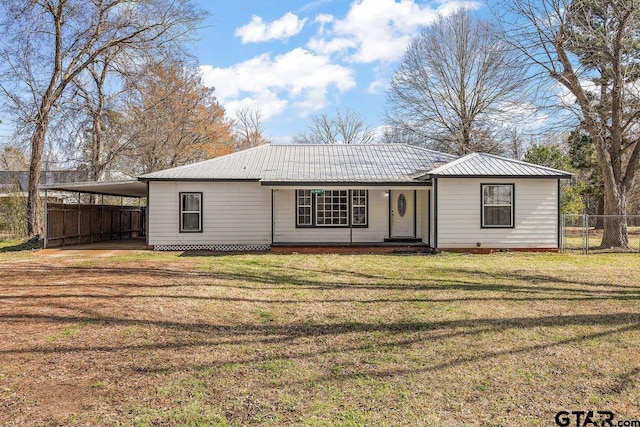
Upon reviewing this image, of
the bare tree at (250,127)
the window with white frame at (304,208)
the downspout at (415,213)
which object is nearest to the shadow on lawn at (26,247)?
the window with white frame at (304,208)

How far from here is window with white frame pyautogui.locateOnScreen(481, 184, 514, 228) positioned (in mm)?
13656

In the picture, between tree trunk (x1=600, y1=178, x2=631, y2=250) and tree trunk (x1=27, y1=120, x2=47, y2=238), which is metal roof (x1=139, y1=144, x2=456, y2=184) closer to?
tree trunk (x1=600, y1=178, x2=631, y2=250)

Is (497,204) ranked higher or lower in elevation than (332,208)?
higher

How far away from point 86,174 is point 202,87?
9.53m

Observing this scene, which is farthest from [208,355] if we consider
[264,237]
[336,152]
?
[336,152]

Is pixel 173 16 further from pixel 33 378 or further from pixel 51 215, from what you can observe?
pixel 33 378

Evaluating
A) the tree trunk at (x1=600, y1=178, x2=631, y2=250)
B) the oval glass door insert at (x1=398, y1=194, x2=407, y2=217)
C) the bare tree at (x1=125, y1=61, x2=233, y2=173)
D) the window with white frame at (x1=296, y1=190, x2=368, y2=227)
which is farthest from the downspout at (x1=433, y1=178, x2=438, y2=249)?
the bare tree at (x1=125, y1=61, x2=233, y2=173)

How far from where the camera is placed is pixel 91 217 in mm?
17719

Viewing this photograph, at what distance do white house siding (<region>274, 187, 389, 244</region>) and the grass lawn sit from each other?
5.95 meters

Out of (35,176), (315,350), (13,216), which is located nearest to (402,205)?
(315,350)

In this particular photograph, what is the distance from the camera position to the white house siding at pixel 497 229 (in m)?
13.5

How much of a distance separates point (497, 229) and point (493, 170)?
1.85 meters

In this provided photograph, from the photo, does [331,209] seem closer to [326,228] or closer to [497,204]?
[326,228]

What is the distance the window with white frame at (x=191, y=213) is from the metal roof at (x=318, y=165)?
702 millimetres
